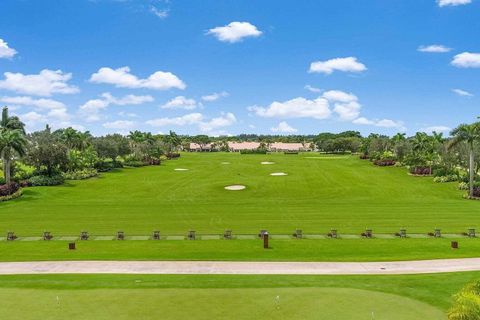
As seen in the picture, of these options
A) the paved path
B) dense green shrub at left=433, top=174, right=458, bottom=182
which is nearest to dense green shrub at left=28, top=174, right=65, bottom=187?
the paved path

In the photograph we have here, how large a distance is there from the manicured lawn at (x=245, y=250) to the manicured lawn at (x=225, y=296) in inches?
248

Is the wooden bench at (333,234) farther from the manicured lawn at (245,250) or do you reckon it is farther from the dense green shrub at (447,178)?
the dense green shrub at (447,178)

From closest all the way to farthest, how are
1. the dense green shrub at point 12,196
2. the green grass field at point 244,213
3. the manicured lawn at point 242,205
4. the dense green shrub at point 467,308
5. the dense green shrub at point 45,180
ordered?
the dense green shrub at point 467,308 → the green grass field at point 244,213 → the manicured lawn at point 242,205 → the dense green shrub at point 12,196 → the dense green shrub at point 45,180

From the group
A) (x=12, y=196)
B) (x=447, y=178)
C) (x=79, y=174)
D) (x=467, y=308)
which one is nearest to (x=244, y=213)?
(x=12, y=196)

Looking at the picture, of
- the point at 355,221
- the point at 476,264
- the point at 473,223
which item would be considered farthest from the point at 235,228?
the point at 473,223

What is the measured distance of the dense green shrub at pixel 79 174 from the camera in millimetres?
86544

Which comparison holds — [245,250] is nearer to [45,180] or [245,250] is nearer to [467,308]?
[467,308]

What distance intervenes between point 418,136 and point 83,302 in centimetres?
9089

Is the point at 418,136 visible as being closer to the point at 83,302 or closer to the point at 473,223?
the point at 473,223

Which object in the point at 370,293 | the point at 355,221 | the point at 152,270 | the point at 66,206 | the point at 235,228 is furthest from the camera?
the point at 66,206

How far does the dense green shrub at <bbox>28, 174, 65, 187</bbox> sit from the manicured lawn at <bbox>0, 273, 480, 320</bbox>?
172 feet

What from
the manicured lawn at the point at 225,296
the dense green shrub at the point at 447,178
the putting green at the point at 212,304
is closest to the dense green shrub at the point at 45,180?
the manicured lawn at the point at 225,296

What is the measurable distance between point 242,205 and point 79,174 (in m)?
40.3

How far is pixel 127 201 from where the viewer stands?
6694 cm
